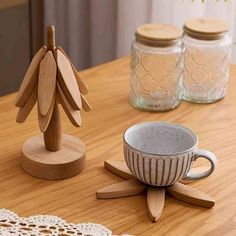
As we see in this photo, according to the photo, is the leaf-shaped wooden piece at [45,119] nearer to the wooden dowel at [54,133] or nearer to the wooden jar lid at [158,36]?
the wooden dowel at [54,133]

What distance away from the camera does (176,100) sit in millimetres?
1491

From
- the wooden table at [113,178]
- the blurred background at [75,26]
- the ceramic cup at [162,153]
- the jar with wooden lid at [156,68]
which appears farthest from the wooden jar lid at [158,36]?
the blurred background at [75,26]

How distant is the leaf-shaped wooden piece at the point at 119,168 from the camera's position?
122 centimetres

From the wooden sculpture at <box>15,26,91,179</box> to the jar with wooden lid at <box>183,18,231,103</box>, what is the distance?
1.15ft

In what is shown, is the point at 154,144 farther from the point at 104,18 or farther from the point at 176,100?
the point at 104,18

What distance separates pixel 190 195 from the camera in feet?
3.82

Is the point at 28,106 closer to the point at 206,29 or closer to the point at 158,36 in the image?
the point at 158,36

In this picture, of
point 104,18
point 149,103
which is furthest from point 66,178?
point 104,18

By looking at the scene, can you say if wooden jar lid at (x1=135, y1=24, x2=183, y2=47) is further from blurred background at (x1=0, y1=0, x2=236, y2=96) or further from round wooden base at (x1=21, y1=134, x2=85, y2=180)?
blurred background at (x1=0, y1=0, x2=236, y2=96)

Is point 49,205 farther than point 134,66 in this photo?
No

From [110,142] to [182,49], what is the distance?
0.27 meters

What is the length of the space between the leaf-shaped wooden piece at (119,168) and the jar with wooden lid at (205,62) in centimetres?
35

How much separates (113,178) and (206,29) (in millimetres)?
439

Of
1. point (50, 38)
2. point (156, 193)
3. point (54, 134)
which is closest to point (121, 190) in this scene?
point (156, 193)
